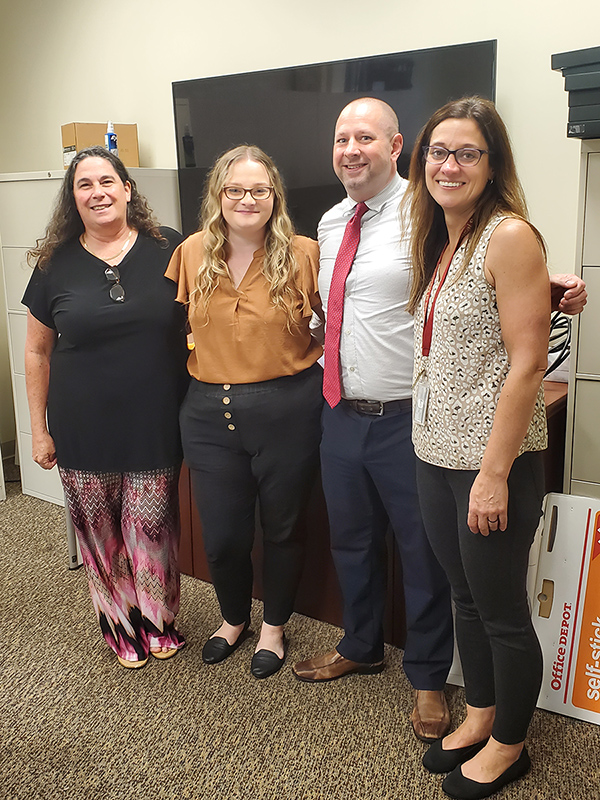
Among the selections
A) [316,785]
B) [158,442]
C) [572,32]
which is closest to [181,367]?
[158,442]

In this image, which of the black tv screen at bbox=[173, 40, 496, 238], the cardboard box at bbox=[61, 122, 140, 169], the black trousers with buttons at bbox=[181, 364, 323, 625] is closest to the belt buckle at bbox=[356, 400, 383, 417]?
the black trousers with buttons at bbox=[181, 364, 323, 625]

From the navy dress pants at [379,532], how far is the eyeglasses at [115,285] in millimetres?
656

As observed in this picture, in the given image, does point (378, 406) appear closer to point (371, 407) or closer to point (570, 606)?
point (371, 407)

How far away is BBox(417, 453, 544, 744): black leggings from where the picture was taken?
1443mm

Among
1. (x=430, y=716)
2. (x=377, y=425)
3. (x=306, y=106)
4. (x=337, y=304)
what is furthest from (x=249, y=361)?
(x=306, y=106)

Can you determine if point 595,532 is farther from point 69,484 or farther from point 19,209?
point 19,209

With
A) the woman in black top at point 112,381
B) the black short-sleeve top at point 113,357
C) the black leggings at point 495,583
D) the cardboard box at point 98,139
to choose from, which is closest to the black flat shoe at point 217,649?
the woman in black top at point 112,381

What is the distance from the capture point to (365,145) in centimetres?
171

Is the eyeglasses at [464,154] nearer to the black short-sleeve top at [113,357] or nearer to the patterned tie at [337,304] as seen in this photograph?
the patterned tie at [337,304]

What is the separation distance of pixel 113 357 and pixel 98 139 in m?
1.85

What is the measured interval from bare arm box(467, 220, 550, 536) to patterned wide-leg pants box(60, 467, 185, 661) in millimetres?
1100

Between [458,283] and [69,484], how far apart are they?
1.36 m

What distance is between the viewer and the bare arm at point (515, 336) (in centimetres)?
130

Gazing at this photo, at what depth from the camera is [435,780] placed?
1684 mm
